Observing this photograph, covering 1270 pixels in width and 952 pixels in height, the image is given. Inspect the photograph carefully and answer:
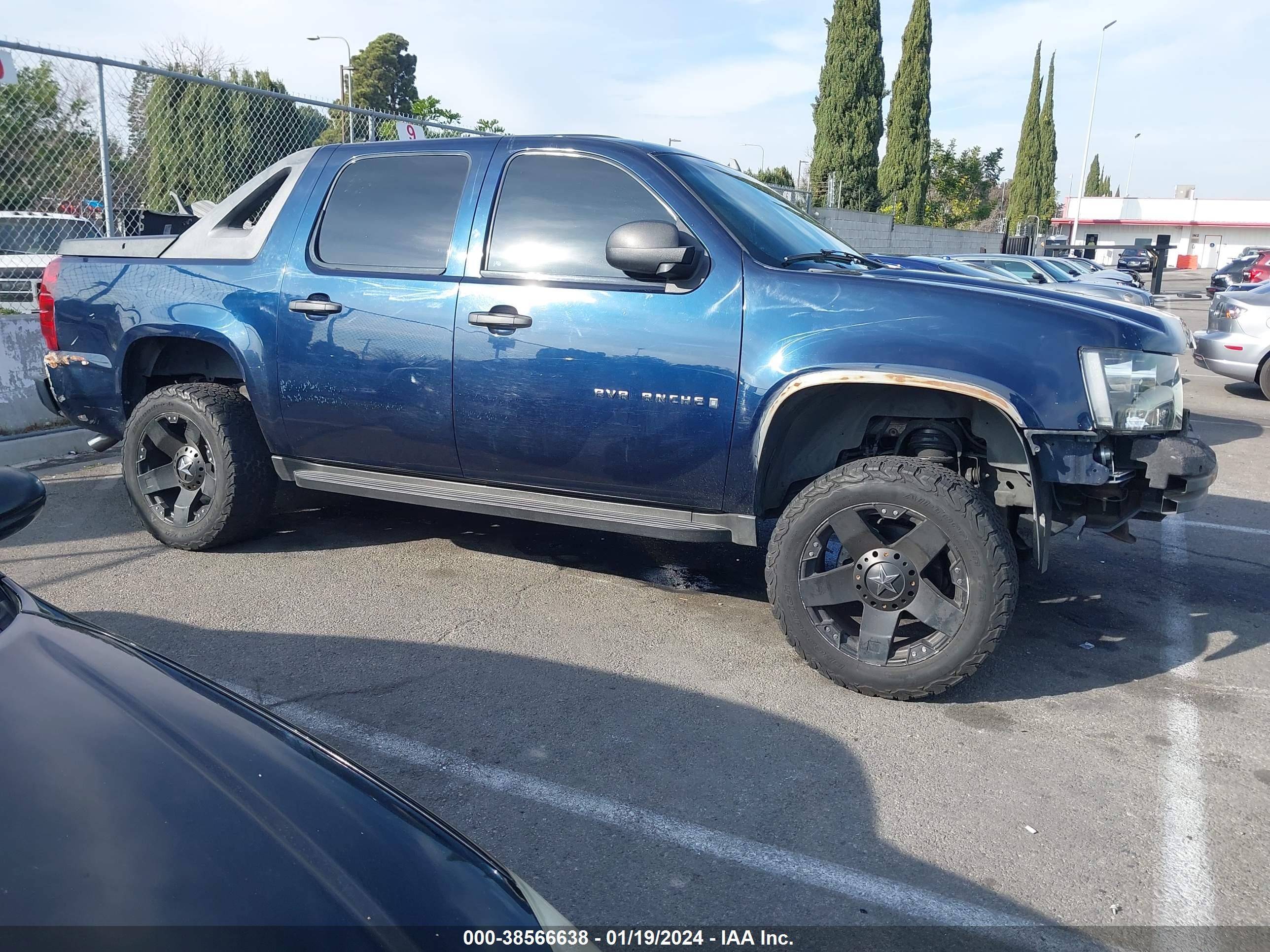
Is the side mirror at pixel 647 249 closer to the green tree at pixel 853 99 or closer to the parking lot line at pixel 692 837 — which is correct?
the parking lot line at pixel 692 837

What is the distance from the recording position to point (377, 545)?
5344 millimetres

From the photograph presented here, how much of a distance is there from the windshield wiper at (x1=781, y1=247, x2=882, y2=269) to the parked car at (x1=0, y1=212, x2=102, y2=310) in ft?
20.0

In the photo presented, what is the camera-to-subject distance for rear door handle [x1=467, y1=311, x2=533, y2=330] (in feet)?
13.3

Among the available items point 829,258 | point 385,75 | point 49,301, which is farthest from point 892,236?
point 385,75

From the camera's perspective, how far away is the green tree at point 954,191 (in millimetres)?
39938

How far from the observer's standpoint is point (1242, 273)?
30.1m

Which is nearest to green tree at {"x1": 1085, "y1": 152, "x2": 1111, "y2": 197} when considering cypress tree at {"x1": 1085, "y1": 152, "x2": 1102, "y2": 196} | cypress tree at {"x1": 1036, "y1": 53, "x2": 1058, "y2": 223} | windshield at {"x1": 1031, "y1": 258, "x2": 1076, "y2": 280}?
cypress tree at {"x1": 1085, "y1": 152, "x2": 1102, "y2": 196}

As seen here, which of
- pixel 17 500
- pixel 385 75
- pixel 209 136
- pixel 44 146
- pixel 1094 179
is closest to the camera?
pixel 17 500

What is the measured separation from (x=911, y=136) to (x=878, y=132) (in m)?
5.06

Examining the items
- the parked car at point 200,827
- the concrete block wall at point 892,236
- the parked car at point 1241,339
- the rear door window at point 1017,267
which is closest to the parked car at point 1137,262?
the concrete block wall at point 892,236

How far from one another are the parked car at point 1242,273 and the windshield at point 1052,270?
6.82m

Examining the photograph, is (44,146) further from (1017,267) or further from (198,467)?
(1017,267)

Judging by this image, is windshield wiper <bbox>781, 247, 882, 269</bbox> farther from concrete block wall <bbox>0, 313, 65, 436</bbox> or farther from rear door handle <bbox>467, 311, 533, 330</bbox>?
concrete block wall <bbox>0, 313, 65, 436</bbox>

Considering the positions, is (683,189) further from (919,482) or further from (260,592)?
(260,592)
